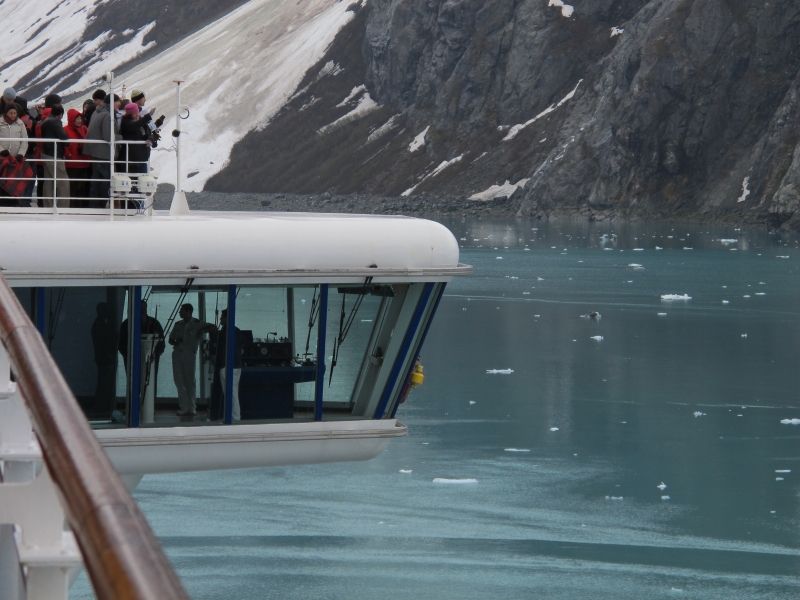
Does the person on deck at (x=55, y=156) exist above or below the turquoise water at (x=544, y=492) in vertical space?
above

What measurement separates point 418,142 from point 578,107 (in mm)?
26639

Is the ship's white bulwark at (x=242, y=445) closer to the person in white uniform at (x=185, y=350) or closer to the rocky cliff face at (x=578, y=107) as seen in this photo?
the person in white uniform at (x=185, y=350)

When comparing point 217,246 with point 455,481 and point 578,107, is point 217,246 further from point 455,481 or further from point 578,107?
point 578,107

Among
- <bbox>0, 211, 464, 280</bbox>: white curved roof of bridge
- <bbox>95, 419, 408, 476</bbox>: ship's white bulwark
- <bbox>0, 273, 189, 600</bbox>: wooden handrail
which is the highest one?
<bbox>0, 273, 189, 600</bbox>: wooden handrail

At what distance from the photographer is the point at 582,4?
137500 mm

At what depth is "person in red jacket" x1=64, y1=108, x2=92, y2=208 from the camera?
37.7ft

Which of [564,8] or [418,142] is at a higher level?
[564,8]

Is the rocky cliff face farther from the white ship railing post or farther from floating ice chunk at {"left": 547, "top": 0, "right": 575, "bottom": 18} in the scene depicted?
the white ship railing post

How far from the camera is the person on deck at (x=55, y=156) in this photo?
11.1 m

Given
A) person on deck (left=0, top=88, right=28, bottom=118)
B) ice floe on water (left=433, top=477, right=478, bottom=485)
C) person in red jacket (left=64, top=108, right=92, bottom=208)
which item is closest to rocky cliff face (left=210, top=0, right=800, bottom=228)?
ice floe on water (left=433, top=477, right=478, bottom=485)

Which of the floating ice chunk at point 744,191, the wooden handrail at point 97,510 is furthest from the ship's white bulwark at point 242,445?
the floating ice chunk at point 744,191

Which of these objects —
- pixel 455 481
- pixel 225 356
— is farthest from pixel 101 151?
pixel 455 481

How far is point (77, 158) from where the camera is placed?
11.5 meters

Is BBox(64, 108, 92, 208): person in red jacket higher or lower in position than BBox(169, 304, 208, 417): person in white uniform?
higher
